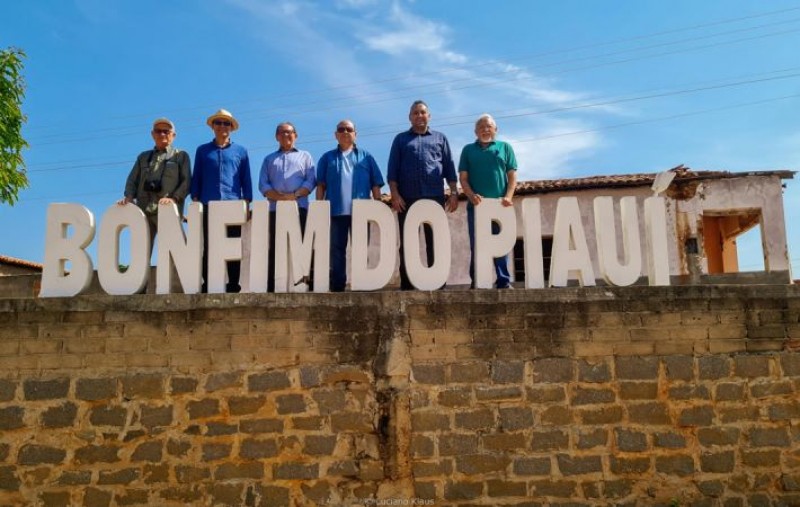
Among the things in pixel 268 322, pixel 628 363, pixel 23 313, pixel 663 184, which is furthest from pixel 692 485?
pixel 23 313

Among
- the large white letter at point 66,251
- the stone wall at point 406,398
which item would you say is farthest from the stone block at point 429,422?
the large white letter at point 66,251

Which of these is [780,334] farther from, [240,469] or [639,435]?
[240,469]

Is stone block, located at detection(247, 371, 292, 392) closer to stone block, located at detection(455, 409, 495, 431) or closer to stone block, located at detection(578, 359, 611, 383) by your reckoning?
stone block, located at detection(455, 409, 495, 431)

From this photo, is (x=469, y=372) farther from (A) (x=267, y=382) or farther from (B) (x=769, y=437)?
(B) (x=769, y=437)

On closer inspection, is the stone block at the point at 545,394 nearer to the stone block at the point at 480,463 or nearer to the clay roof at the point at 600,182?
the stone block at the point at 480,463

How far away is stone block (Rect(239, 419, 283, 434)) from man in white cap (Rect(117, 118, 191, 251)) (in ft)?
6.69

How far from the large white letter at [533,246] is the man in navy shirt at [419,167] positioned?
0.73 meters

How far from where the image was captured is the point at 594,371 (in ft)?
17.5

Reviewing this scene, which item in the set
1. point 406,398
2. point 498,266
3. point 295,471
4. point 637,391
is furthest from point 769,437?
point 295,471

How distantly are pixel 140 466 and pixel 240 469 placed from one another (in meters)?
0.82

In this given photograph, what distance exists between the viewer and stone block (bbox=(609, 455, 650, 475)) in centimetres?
520

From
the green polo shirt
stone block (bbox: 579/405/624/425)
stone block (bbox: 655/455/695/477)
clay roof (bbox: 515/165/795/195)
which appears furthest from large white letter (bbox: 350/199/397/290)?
clay roof (bbox: 515/165/795/195)

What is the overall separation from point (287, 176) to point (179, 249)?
4.15ft

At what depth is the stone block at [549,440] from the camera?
5.21 meters
